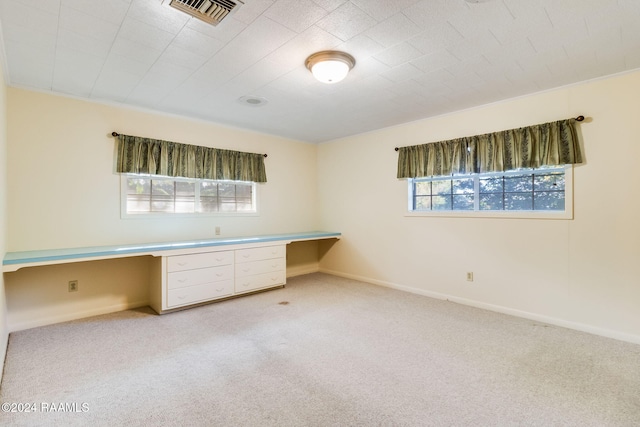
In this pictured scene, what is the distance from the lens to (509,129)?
336cm

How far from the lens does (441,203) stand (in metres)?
4.07

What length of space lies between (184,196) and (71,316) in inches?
70.7

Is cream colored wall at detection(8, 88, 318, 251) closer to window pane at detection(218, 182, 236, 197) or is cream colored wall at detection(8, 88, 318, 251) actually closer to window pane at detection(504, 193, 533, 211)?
window pane at detection(218, 182, 236, 197)

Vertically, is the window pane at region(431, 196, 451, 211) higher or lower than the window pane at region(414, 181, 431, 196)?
lower

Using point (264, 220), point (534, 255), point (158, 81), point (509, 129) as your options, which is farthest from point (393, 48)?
point (264, 220)

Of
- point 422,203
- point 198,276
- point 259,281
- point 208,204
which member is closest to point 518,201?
point 422,203

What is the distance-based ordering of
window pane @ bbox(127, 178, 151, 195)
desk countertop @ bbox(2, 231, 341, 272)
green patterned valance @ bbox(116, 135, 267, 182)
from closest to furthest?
desk countertop @ bbox(2, 231, 341, 272) → green patterned valance @ bbox(116, 135, 267, 182) → window pane @ bbox(127, 178, 151, 195)

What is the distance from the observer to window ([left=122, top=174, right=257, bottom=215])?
3.69 meters

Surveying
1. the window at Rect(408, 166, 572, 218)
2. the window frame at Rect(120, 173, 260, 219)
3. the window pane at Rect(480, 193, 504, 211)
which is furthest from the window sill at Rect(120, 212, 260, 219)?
the window pane at Rect(480, 193, 504, 211)

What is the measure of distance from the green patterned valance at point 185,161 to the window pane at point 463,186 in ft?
9.19

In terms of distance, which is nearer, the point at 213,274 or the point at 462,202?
the point at 213,274

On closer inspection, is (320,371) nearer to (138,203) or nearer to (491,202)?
(491,202)

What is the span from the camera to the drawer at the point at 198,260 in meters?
3.40

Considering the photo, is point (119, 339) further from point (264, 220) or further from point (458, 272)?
point (458, 272)
